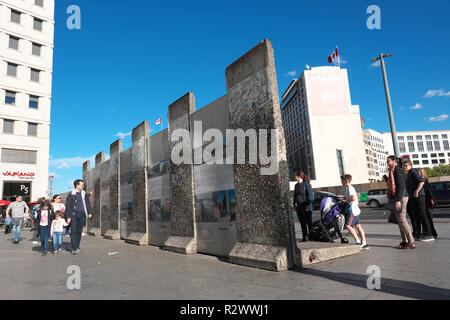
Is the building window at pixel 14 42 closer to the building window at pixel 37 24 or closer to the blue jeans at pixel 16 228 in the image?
the building window at pixel 37 24

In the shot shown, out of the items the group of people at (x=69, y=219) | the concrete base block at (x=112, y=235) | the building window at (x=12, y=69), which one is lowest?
the concrete base block at (x=112, y=235)

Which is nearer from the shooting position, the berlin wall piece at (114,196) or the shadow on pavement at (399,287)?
the shadow on pavement at (399,287)

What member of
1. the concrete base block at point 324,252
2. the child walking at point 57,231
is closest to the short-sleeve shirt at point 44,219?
the child walking at point 57,231

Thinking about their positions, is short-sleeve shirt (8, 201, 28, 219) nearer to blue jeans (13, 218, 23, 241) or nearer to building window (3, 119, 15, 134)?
blue jeans (13, 218, 23, 241)

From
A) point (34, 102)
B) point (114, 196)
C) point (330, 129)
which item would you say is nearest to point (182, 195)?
point (114, 196)

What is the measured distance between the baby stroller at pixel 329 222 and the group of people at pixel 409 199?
101 cm

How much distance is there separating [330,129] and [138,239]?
65.7 m

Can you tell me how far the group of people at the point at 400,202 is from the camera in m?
5.81

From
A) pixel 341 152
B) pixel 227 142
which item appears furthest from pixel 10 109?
pixel 341 152

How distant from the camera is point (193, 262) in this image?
222 inches

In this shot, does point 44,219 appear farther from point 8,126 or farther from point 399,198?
point 8,126

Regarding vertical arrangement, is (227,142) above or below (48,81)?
below

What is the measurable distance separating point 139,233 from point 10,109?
26230 mm

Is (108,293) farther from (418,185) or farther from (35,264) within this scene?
(418,185)
